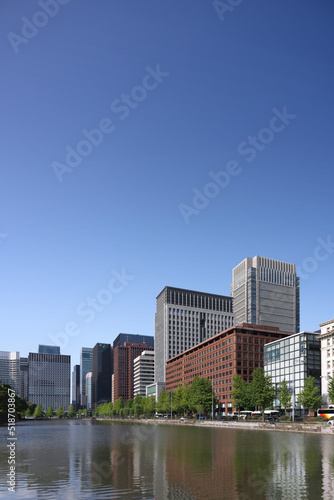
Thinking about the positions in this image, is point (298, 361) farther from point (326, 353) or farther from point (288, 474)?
point (288, 474)

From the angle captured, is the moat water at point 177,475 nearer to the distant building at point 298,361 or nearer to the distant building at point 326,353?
the distant building at point 326,353

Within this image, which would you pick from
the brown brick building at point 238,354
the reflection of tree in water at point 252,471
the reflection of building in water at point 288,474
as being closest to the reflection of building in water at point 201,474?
the reflection of tree in water at point 252,471

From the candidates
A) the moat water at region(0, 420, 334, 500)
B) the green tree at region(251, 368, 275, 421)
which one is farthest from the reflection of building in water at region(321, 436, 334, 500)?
the green tree at region(251, 368, 275, 421)

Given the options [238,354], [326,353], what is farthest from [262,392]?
[238,354]

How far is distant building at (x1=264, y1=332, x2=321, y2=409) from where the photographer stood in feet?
457

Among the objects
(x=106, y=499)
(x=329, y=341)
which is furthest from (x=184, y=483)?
(x=329, y=341)

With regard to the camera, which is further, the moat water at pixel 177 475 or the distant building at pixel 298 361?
the distant building at pixel 298 361

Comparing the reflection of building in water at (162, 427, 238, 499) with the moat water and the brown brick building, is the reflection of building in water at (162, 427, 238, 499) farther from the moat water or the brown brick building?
the brown brick building

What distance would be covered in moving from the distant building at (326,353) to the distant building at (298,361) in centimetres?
461

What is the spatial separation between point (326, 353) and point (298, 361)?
14372 mm

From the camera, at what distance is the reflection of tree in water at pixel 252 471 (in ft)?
76.8

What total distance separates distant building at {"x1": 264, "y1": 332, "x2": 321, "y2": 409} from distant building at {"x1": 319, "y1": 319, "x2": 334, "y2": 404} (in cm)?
461

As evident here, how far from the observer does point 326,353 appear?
129 metres

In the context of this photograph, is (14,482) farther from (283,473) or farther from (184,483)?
(283,473)
